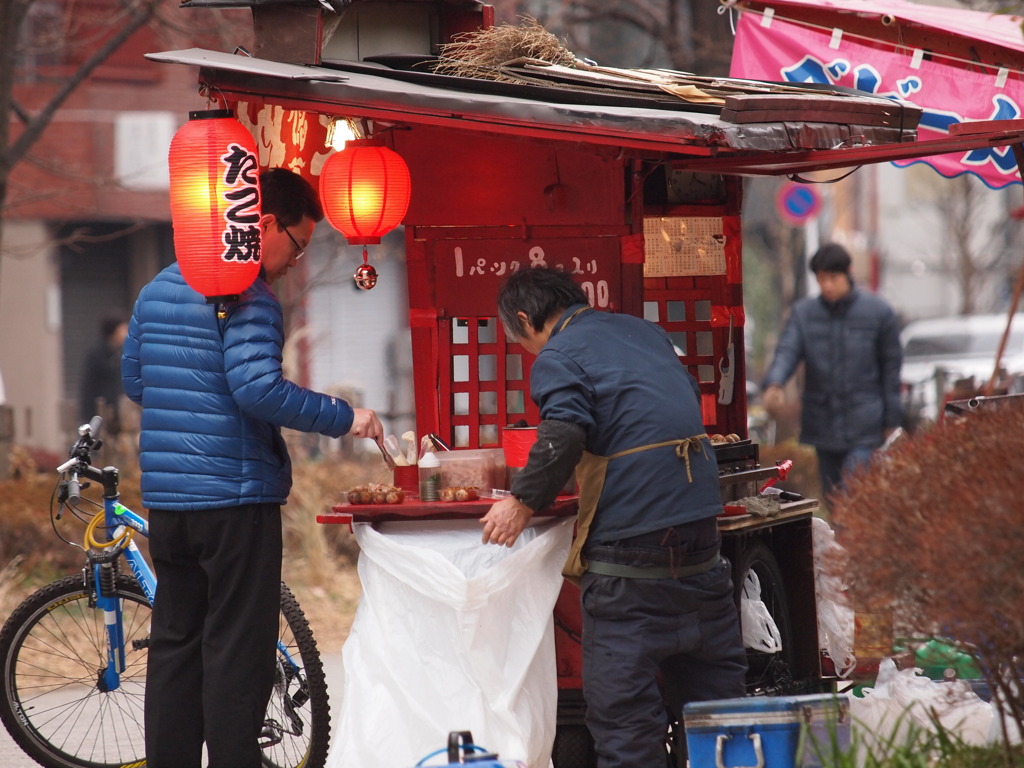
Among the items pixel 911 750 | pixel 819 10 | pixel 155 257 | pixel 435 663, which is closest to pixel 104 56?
pixel 819 10

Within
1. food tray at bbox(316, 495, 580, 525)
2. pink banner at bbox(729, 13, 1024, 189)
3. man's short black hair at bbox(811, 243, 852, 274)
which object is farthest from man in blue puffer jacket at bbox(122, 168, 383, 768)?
man's short black hair at bbox(811, 243, 852, 274)

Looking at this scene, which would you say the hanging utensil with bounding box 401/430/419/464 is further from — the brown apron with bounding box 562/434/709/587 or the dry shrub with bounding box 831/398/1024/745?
the dry shrub with bounding box 831/398/1024/745

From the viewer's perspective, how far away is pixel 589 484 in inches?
182

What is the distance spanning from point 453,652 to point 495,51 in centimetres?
256

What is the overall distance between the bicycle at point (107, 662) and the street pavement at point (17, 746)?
18 centimetres

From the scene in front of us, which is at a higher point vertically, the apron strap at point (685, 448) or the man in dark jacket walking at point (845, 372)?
the man in dark jacket walking at point (845, 372)

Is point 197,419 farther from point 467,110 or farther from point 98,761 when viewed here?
point 98,761

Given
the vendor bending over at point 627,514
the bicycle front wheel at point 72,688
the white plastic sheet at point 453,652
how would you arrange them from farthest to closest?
the bicycle front wheel at point 72,688
the white plastic sheet at point 453,652
the vendor bending over at point 627,514

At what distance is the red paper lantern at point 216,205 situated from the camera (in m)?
4.55

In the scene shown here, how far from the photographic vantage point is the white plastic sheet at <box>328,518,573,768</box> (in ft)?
15.5

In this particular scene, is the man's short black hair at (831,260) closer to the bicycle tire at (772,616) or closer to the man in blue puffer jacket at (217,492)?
the bicycle tire at (772,616)

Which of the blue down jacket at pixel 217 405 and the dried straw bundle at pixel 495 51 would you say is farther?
the dried straw bundle at pixel 495 51

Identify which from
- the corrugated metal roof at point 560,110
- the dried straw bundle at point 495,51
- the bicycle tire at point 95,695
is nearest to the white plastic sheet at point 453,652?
the bicycle tire at point 95,695

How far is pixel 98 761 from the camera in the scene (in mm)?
5734
